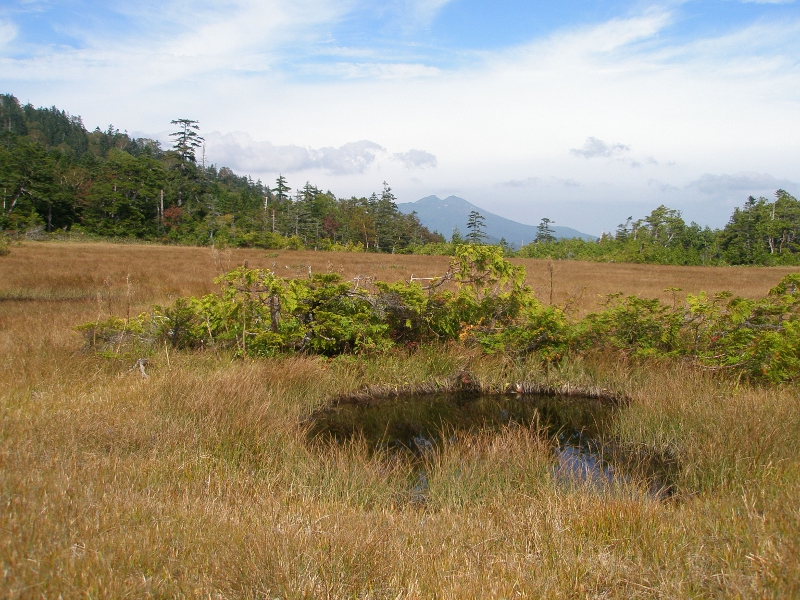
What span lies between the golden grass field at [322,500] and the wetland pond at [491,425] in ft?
1.06

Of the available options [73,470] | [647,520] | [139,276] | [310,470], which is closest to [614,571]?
[647,520]

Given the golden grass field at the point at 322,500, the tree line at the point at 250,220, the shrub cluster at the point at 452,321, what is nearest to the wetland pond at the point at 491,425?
the golden grass field at the point at 322,500

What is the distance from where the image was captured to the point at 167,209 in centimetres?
5819

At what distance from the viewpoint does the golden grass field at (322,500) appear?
2.73 metres

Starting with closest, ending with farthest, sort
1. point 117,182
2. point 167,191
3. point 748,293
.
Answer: point 748,293, point 117,182, point 167,191

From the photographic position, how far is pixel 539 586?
2850 millimetres

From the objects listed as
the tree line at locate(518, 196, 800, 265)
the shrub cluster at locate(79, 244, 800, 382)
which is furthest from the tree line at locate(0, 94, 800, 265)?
the shrub cluster at locate(79, 244, 800, 382)

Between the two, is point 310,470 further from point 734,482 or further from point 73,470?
point 734,482

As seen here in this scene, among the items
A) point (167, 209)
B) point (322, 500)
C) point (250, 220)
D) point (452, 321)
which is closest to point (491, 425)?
point (452, 321)

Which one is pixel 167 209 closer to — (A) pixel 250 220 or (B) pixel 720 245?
(A) pixel 250 220

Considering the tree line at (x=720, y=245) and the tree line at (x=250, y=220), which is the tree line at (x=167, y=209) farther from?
the tree line at (x=720, y=245)

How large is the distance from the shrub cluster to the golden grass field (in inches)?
25.7

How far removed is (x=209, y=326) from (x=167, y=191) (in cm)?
5715

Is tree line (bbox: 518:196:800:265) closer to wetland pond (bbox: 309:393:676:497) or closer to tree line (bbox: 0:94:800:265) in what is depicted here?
tree line (bbox: 0:94:800:265)
